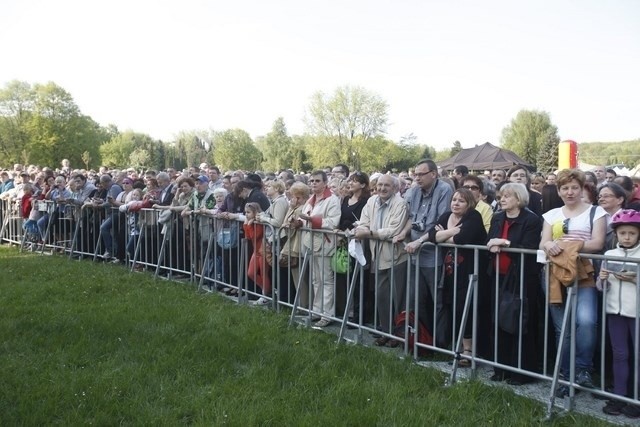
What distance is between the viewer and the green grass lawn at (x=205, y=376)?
15.1 feet

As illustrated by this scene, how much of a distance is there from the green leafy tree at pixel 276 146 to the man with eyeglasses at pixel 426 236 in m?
97.9

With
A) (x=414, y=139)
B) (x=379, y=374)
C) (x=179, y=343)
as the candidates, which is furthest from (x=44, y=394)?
(x=414, y=139)

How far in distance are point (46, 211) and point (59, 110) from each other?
6481cm

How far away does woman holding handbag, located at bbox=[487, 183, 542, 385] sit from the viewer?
5266 millimetres

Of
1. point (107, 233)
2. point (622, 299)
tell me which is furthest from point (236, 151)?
point (622, 299)

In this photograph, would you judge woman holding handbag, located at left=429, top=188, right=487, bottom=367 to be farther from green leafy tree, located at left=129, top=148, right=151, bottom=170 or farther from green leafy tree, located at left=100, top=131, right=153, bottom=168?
green leafy tree, located at left=100, top=131, right=153, bottom=168

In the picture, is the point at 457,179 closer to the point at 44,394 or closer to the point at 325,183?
the point at 325,183

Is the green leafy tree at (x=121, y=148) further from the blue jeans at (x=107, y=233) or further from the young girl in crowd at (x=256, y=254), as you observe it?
the young girl in crowd at (x=256, y=254)

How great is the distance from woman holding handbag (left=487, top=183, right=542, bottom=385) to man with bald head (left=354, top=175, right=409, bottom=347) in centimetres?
124

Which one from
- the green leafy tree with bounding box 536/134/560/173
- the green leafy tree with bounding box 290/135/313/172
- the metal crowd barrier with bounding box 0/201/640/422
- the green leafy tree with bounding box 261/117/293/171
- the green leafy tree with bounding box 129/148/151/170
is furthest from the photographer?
the green leafy tree with bounding box 261/117/293/171

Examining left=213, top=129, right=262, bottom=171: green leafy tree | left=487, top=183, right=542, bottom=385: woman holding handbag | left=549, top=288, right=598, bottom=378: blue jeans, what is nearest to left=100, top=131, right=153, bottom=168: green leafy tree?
left=213, top=129, right=262, bottom=171: green leafy tree

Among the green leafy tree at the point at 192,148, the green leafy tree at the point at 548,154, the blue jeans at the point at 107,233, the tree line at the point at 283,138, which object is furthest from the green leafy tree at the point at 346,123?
the blue jeans at the point at 107,233

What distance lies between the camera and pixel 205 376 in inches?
217

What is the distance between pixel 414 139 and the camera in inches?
3807
